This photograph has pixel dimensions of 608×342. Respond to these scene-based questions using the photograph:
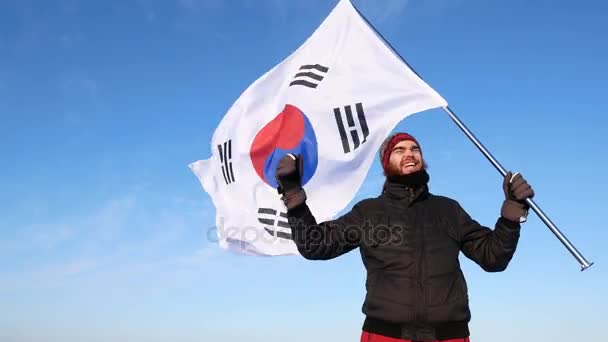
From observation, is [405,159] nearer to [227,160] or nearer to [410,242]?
[410,242]

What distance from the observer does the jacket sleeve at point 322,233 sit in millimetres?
6293

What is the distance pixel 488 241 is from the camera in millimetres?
6074

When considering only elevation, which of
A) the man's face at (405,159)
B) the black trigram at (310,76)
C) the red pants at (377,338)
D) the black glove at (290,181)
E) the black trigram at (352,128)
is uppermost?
the black trigram at (310,76)

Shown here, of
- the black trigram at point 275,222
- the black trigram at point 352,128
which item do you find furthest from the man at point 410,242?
the black trigram at point 275,222

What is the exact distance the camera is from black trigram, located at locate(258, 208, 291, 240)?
8586 millimetres

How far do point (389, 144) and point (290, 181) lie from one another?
124 cm

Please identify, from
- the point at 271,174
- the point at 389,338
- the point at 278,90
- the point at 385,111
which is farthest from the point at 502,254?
the point at 278,90

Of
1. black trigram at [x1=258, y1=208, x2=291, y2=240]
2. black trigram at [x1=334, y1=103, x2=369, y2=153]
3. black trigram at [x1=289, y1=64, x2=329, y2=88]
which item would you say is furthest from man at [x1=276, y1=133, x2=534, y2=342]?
black trigram at [x1=289, y1=64, x2=329, y2=88]

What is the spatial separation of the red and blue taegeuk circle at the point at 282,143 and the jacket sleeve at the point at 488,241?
2.97m

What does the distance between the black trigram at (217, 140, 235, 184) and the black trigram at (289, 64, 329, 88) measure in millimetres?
1398

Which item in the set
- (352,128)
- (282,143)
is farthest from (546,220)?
(282,143)

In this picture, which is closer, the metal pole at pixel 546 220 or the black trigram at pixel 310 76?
the metal pole at pixel 546 220

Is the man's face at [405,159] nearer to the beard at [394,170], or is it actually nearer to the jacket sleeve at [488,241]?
the beard at [394,170]

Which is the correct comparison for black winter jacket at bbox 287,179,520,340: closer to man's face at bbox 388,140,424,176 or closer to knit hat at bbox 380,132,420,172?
man's face at bbox 388,140,424,176
